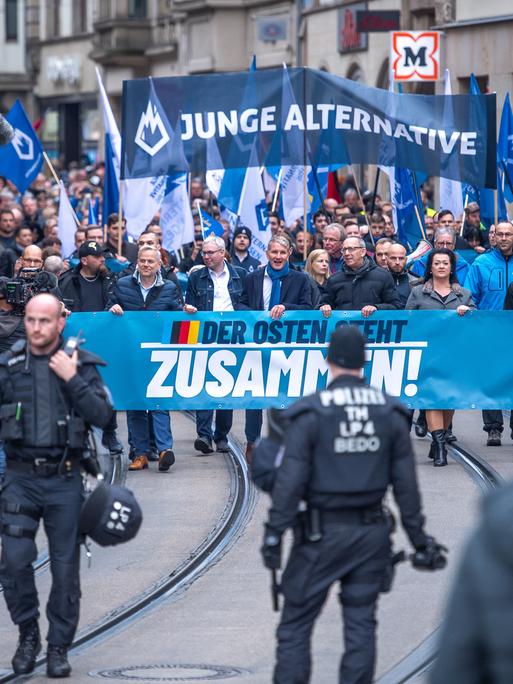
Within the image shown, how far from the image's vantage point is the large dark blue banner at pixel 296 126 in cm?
1648

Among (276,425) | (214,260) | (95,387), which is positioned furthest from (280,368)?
(276,425)

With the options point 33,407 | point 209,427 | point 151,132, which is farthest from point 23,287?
point 151,132

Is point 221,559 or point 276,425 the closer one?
point 276,425

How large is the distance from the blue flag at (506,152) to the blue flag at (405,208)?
954 millimetres

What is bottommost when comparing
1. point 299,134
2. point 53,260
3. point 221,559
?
point 221,559

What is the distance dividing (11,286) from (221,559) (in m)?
2.53

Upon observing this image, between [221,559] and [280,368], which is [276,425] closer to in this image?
[221,559]

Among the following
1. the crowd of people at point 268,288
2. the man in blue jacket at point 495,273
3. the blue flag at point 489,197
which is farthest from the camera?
the blue flag at point 489,197

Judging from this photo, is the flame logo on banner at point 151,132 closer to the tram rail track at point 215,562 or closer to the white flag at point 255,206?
the white flag at point 255,206

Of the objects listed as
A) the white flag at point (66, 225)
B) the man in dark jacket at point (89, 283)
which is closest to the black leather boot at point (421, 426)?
the man in dark jacket at point (89, 283)

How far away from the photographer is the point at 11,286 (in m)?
11.4

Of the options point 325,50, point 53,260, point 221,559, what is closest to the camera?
point 221,559

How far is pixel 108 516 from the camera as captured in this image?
24.5ft

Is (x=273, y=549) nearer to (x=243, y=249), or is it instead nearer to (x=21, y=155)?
(x=243, y=249)
